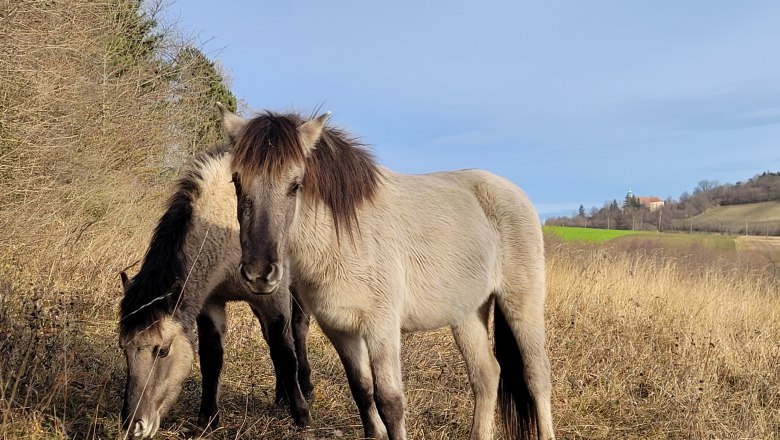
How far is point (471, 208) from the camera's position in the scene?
4.09 metres

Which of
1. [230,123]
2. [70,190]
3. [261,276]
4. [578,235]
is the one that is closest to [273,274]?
[261,276]

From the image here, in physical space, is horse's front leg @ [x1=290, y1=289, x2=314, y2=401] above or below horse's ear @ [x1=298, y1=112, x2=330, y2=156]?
below

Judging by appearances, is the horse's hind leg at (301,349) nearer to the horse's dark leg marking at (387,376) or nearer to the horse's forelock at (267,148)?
the horse's dark leg marking at (387,376)

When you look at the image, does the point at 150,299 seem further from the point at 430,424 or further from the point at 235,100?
the point at 235,100

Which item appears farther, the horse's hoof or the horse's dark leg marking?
the horse's hoof

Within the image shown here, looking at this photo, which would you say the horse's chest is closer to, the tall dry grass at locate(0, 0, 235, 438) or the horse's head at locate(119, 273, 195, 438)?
the horse's head at locate(119, 273, 195, 438)

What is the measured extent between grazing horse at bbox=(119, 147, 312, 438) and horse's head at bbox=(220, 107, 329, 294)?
25.9 inches

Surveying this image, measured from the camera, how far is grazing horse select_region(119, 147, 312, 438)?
3.30 metres

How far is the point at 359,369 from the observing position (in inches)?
133

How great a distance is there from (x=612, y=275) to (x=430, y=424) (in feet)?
19.0

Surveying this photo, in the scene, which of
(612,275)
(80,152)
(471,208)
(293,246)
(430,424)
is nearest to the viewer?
(293,246)

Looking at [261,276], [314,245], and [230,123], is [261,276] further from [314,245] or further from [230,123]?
[230,123]

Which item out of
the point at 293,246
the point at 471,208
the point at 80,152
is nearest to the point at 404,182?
the point at 471,208

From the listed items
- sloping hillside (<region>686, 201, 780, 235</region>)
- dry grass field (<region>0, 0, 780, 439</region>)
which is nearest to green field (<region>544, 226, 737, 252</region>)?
dry grass field (<region>0, 0, 780, 439</region>)
